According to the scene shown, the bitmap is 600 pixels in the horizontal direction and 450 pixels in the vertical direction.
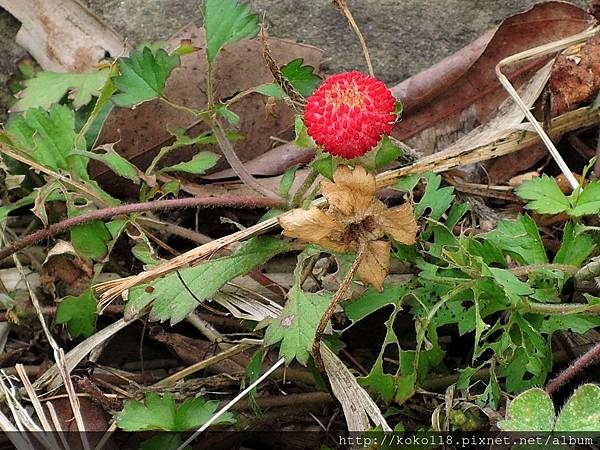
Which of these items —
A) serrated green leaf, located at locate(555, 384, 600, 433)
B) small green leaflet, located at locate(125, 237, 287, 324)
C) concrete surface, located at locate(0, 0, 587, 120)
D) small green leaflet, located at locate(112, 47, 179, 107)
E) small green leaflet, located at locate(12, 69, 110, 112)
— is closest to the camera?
serrated green leaf, located at locate(555, 384, 600, 433)

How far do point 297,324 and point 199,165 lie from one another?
0.52 metres

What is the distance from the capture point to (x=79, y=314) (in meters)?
1.78

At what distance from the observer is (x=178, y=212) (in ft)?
6.61

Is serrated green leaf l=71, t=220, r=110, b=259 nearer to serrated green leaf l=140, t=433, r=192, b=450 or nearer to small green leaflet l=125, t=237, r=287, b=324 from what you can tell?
small green leaflet l=125, t=237, r=287, b=324

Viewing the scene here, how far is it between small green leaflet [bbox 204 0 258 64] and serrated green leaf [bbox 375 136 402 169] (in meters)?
0.52

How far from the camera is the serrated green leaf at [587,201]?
159cm

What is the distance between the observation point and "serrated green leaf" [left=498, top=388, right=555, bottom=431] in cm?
137

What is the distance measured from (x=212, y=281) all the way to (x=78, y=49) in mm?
992

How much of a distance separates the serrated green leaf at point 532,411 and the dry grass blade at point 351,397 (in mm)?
229

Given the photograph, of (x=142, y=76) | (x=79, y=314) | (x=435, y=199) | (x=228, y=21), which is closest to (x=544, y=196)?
(x=435, y=199)

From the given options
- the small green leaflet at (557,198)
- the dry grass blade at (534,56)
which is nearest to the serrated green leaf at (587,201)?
the small green leaflet at (557,198)

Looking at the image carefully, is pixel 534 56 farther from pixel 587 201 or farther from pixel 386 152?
pixel 386 152

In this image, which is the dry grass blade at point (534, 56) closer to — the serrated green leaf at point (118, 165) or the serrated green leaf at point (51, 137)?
the serrated green leaf at point (118, 165)

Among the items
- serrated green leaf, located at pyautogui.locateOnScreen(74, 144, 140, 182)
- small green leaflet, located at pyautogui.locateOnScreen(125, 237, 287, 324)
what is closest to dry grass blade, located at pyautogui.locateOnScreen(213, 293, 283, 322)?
small green leaflet, located at pyautogui.locateOnScreen(125, 237, 287, 324)
